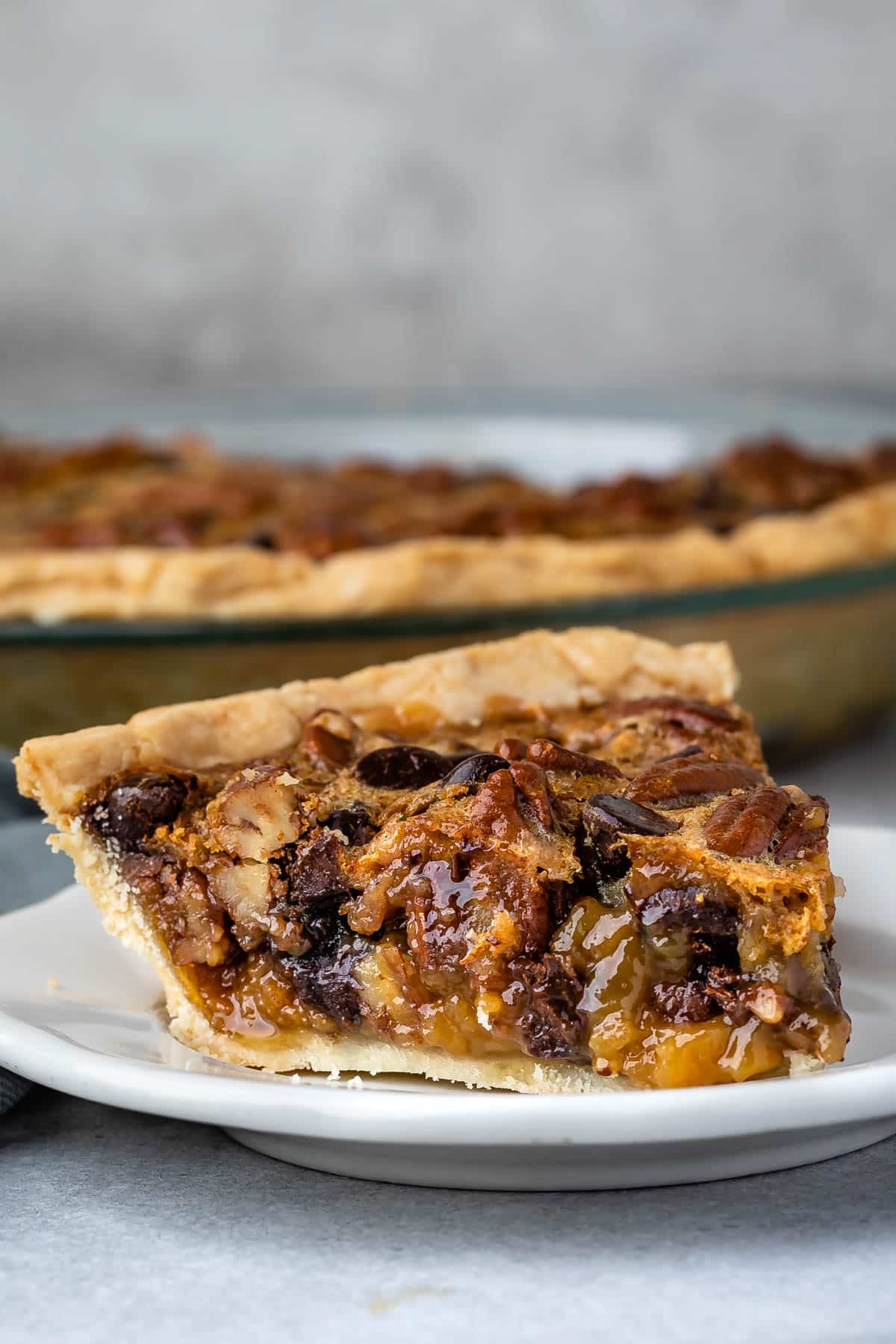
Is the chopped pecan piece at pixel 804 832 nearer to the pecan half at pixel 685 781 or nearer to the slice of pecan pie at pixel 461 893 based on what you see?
the slice of pecan pie at pixel 461 893

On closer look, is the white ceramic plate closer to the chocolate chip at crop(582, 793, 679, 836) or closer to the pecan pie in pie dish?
the chocolate chip at crop(582, 793, 679, 836)

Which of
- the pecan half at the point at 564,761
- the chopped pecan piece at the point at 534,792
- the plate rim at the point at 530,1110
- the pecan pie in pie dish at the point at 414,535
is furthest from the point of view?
the pecan pie in pie dish at the point at 414,535

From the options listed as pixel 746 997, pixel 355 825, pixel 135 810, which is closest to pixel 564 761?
pixel 355 825

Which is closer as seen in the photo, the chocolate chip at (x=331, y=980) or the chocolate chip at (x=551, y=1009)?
the chocolate chip at (x=551, y=1009)

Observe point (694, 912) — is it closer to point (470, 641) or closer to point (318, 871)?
point (318, 871)

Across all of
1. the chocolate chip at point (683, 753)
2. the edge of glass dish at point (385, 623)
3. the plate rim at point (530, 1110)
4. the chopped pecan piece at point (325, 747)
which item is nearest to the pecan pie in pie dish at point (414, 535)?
the edge of glass dish at point (385, 623)

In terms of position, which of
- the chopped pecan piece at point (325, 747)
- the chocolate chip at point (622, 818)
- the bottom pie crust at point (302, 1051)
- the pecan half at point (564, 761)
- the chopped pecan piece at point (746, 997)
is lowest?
the bottom pie crust at point (302, 1051)
